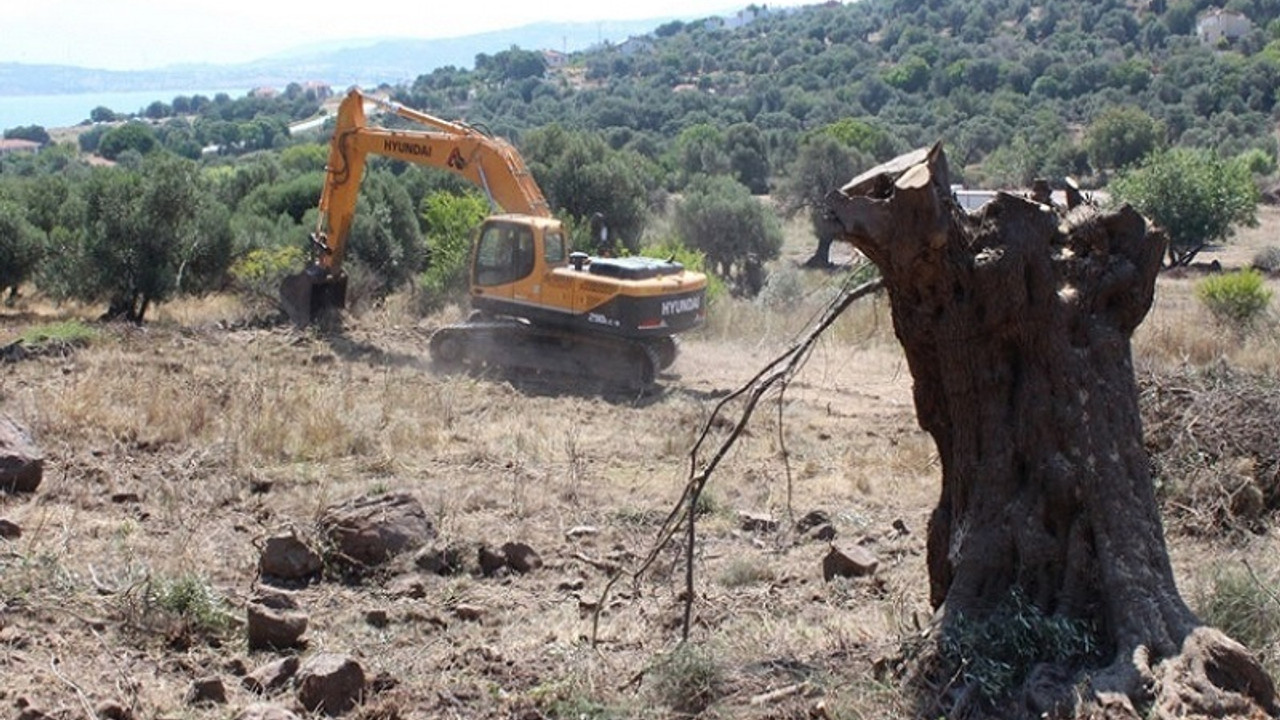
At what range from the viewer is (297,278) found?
60.2ft

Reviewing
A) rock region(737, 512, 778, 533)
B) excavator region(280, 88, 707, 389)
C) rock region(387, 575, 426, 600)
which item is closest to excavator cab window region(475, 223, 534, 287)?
excavator region(280, 88, 707, 389)

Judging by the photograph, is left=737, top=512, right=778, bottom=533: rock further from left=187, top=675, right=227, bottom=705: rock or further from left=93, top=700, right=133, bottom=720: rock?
left=93, top=700, right=133, bottom=720: rock

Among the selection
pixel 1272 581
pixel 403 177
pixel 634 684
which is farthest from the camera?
pixel 403 177

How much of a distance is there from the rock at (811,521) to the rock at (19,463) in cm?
525

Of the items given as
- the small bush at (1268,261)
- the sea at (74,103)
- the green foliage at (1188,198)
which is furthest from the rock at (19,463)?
the sea at (74,103)

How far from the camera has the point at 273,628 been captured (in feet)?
22.9

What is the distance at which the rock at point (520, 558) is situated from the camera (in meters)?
8.66

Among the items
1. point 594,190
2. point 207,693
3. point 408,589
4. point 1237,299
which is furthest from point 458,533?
point 594,190

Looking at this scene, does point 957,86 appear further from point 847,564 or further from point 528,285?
point 847,564

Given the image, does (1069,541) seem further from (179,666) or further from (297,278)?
(297,278)

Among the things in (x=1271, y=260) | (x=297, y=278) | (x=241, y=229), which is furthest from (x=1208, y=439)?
(x=1271, y=260)

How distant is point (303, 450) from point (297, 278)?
719 cm

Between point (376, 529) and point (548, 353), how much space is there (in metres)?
8.03

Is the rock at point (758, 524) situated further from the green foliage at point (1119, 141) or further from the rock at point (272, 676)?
the green foliage at point (1119, 141)
